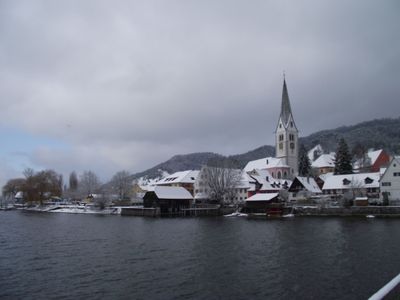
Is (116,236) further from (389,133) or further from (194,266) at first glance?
(389,133)

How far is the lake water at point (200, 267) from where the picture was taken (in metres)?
18.2

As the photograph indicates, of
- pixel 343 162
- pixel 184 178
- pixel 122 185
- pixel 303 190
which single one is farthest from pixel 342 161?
pixel 122 185

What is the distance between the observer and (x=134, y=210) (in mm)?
84250

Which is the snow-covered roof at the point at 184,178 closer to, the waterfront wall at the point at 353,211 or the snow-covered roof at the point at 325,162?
the snow-covered roof at the point at 325,162

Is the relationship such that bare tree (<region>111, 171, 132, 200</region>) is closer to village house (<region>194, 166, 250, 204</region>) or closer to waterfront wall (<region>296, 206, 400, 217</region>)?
village house (<region>194, 166, 250, 204</region>)

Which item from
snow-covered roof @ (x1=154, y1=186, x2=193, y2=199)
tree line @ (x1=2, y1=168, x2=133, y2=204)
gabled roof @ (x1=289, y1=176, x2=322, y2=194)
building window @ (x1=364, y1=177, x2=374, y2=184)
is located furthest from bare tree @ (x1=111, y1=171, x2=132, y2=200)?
building window @ (x1=364, y1=177, x2=374, y2=184)

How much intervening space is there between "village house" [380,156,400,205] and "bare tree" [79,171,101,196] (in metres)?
109

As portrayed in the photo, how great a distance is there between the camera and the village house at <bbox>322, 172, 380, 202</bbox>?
76688 mm

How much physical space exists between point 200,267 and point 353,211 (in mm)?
51250

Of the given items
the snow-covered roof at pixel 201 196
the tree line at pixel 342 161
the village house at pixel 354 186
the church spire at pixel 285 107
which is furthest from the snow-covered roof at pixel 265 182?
the church spire at pixel 285 107

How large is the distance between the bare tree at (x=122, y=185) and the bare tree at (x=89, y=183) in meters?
29.6

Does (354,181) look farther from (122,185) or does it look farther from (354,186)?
(122,185)

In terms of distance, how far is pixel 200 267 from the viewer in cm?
2359

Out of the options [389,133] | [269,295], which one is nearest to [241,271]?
[269,295]
